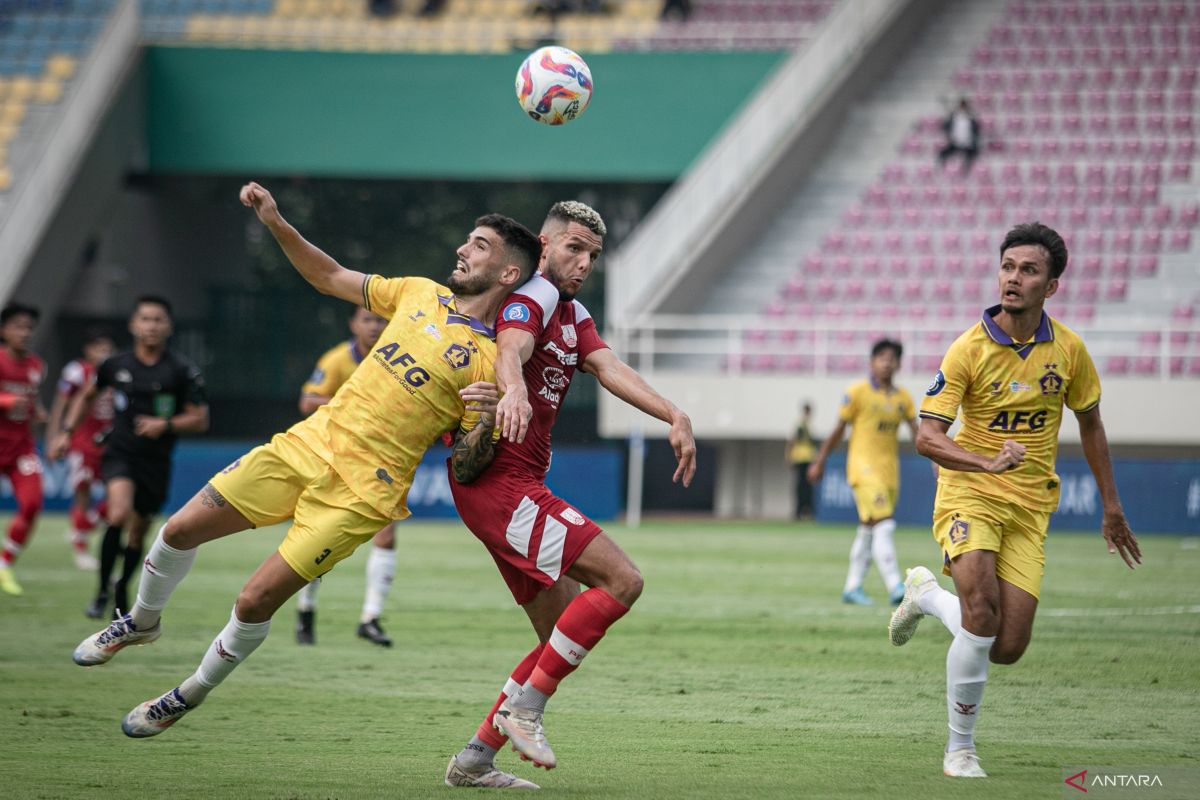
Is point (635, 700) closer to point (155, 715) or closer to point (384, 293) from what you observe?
point (155, 715)

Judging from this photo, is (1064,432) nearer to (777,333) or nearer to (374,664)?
(777,333)

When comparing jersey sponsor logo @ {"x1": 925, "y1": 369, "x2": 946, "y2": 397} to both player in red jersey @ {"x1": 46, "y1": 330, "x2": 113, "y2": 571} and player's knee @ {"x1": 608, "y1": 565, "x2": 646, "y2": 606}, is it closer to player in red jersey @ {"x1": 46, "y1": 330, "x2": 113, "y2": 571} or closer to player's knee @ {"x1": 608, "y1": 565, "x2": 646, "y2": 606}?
player's knee @ {"x1": 608, "y1": 565, "x2": 646, "y2": 606}

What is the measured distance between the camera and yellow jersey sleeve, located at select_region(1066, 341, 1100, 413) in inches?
286

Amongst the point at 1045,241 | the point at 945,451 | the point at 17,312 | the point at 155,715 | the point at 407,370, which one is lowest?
the point at 155,715

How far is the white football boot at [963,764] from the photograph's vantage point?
6.62 meters

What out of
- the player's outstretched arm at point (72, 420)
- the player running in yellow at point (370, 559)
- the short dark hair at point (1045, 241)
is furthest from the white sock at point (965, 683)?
the player's outstretched arm at point (72, 420)

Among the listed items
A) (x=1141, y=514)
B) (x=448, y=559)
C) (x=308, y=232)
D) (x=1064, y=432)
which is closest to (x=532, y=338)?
(x=448, y=559)

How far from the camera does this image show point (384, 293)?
273 inches

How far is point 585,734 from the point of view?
7.82 meters

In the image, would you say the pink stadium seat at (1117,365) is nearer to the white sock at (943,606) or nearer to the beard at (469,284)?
the white sock at (943,606)

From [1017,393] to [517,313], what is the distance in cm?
246

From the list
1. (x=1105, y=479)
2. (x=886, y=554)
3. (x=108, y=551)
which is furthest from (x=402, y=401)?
(x=886, y=554)

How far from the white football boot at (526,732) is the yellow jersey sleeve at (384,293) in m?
1.90

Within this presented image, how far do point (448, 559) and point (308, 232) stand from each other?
28598mm
